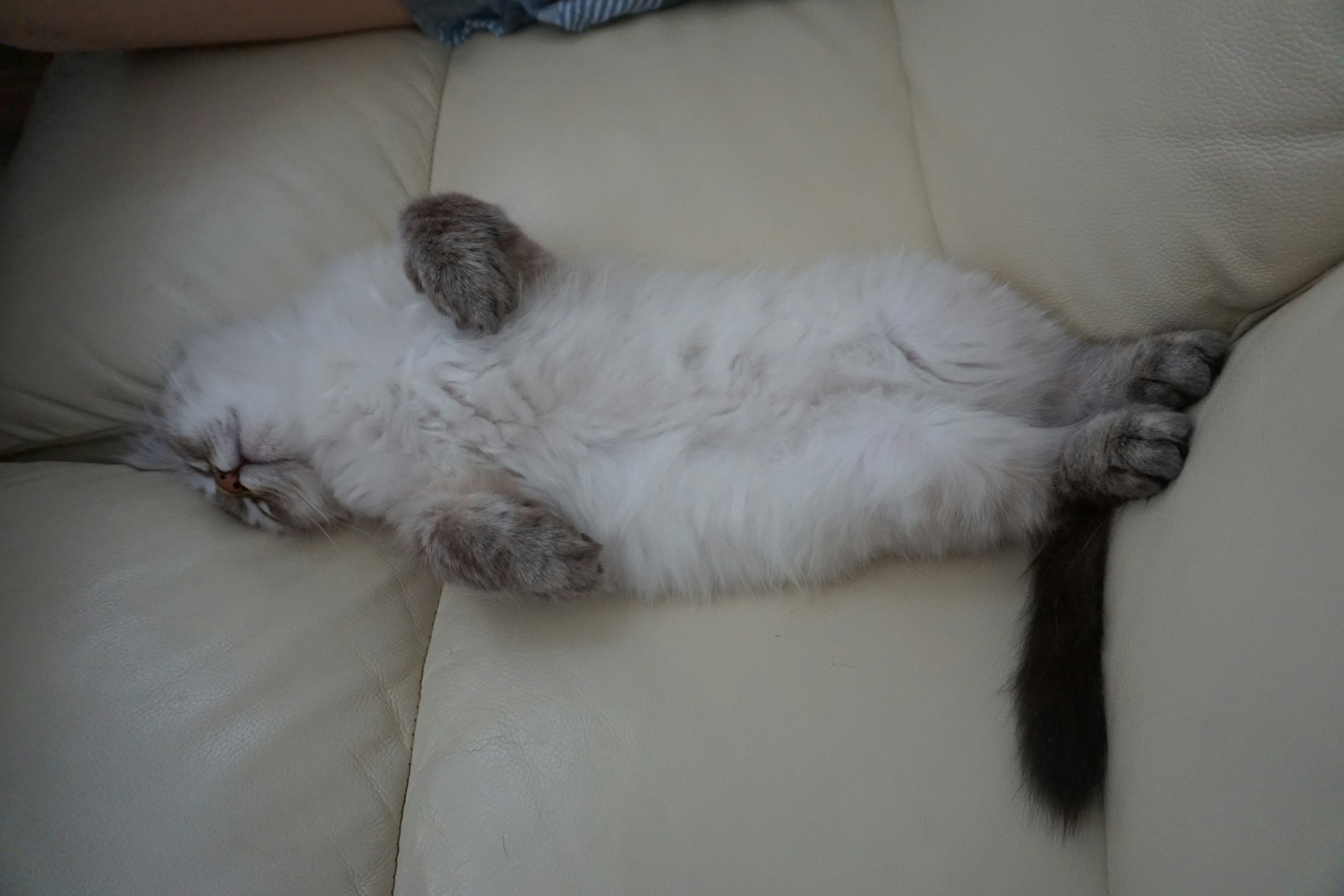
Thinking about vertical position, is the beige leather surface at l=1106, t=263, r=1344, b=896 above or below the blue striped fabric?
below

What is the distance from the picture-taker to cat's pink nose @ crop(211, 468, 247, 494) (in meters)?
1.32

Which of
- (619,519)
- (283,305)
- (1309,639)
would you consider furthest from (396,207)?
(1309,639)

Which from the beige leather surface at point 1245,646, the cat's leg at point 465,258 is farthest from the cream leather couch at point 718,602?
the cat's leg at point 465,258

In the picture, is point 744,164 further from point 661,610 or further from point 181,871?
point 181,871

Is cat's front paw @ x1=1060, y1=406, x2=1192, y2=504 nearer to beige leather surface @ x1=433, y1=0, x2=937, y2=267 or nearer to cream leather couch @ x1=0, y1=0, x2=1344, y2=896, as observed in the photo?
cream leather couch @ x1=0, y1=0, x2=1344, y2=896

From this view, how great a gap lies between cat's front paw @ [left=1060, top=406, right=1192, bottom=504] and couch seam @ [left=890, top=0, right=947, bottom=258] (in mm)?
446

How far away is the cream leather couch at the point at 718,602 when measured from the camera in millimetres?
837

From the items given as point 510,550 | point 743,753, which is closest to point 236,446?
point 510,550

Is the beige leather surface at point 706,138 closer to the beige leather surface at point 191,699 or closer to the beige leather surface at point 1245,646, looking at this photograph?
the beige leather surface at point 1245,646

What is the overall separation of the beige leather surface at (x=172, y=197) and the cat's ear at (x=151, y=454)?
6cm

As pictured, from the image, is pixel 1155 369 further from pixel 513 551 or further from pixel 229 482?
pixel 229 482

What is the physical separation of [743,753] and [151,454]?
114cm

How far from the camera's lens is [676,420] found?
1255 mm

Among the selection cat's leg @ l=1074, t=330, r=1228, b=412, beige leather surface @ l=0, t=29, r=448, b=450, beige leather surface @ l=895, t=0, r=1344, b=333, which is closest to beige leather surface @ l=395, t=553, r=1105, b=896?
cat's leg @ l=1074, t=330, r=1228, b=412
